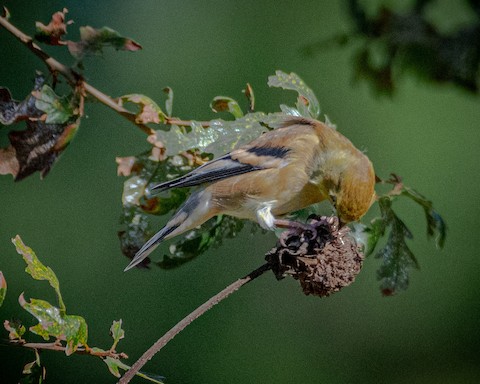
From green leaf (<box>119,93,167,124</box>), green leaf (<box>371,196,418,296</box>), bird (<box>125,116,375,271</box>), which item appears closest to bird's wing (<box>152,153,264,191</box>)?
bird (<box>125,116,375,271</box>)

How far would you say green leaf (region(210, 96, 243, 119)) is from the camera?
4.92 ft

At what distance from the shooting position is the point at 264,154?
70.8 inches

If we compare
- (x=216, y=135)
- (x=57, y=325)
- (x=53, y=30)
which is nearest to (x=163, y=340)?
(x=57, y=325)

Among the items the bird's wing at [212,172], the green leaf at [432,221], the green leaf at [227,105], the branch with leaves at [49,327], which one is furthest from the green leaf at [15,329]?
the green leaf at [432,221]

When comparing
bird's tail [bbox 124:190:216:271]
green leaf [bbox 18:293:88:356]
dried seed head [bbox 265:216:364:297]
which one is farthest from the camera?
bird's tail [bbox 124:190:216:271]

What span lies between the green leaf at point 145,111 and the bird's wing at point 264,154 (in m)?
0.20

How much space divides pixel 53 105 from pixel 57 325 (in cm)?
35

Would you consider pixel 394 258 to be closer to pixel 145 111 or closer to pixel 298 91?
pixel 298 91

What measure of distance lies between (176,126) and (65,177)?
5.43 ft

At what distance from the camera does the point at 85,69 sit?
54.3 inches

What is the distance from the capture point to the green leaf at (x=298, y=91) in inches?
59.3

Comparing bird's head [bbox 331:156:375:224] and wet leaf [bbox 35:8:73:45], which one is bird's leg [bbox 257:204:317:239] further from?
wet leaf [bbox 35:8:73:45]

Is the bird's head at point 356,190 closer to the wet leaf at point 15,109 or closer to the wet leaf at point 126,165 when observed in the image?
the wet leaf at point 126,165

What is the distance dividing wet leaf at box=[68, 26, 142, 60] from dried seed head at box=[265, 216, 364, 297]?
0.38 m
